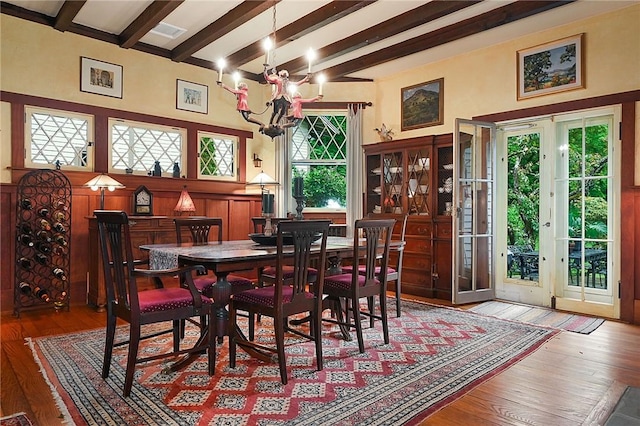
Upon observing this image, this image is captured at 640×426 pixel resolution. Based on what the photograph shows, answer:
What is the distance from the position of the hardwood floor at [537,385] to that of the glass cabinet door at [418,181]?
2193 millimetres

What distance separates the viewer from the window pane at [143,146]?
Answer: 16.3ft

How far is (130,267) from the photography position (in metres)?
2.28

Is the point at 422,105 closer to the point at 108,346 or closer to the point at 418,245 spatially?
the point at 418,245

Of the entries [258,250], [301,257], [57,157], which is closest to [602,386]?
[301,257]

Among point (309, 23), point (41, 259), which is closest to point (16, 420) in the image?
point (41, 259)

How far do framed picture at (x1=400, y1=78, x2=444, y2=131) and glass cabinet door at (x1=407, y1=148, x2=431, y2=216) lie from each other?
0.51 meters

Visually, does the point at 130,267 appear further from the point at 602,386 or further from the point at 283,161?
the point at 283,161

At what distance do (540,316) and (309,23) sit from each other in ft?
12.4

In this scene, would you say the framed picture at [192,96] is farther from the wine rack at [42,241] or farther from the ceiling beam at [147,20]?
the wine rack at [42,241]

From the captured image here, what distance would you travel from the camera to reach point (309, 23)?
4285mm

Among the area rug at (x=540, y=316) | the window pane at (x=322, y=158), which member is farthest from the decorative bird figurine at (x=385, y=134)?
the area rug at (x=540, y=316)

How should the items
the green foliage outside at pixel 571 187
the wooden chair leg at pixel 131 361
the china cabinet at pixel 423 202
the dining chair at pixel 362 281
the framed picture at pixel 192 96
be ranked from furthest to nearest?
the framed picture at pixel 192 96, the china cabinet at pixel 423 202, the green foliage outside at pixel 571 187, the dining chair at pixel 362 281, the wooden chair leg at pixel 131 361

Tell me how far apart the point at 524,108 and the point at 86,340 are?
4.86m

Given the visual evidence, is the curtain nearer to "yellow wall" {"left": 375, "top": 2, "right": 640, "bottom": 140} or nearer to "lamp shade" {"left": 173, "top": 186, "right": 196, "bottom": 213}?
"yellow wall" {"left": 375, "top": 2, "right": 640, "bottom": 140}
